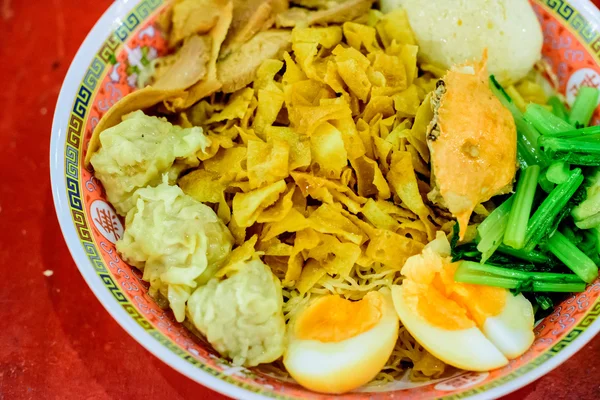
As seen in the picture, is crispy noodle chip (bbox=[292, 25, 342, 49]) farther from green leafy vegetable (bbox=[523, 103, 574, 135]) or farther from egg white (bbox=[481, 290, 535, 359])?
egg white (bbox=[481, 290, 535, 359])

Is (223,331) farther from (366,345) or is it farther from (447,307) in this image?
(447,307)

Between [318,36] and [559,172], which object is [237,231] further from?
[559,172]

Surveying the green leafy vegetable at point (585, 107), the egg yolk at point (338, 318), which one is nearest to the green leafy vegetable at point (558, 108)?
the green leafy vegetable at point (585, 107)

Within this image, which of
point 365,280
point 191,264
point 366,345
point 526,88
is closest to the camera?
point 366,345

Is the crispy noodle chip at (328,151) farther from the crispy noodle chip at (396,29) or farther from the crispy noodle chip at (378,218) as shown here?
the crispy noodle chip at (396,29)

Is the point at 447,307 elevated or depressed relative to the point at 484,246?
depressed

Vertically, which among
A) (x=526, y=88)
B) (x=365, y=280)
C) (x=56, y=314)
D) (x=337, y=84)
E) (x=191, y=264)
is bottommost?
(x=56, y=314)

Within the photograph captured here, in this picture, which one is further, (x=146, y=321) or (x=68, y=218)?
(x=68, y=218)

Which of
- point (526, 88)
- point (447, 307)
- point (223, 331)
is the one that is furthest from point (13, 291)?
point (526, 88)
